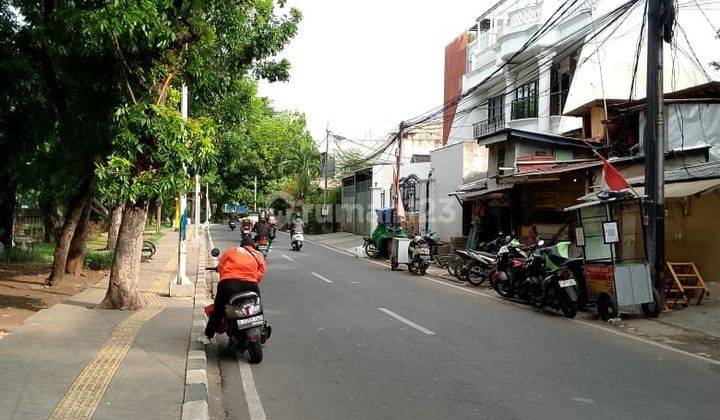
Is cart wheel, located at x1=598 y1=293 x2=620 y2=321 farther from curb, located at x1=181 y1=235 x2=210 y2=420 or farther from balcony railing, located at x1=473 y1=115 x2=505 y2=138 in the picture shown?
balcony railing, located at x1=473 y1=115 x2=505 y2=138

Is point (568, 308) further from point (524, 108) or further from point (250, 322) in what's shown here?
point (524, 108)

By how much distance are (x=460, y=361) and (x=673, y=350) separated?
11.1ft

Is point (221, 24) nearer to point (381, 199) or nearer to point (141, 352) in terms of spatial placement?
point (141, 352)

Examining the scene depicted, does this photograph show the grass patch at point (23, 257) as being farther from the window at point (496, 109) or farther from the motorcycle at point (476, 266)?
the window at point (496, 109)

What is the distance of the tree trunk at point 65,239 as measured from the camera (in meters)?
14.0

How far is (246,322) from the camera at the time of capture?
23.3 feet

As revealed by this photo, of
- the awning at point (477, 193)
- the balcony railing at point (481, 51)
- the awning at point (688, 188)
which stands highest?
the balcony railing at point (481, 51)

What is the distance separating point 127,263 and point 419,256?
1060 centimetres

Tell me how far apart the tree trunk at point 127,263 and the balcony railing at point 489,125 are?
65.7ft

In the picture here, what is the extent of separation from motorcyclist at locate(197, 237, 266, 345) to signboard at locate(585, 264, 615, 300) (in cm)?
670

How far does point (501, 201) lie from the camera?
22344 mm

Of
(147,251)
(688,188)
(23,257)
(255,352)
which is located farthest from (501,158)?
(255,352)

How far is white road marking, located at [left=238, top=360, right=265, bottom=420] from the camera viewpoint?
553 centimetres

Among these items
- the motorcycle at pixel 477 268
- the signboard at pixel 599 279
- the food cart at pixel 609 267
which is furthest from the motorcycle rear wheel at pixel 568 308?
the motorcycle at pixel 477 268
